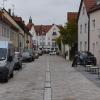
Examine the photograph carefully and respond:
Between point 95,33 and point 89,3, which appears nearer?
point 95,33

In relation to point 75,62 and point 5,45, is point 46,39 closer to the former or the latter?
Result: point 75,62

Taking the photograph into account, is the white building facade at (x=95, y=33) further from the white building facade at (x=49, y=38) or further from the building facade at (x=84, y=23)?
the white building facade at (x=49, y=38)

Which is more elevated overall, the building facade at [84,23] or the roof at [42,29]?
the roof at [42,29]

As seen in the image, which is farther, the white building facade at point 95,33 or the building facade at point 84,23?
the building facade at point 84,23

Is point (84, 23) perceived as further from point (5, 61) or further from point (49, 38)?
point (49, 38)

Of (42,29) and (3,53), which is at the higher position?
(42,29)

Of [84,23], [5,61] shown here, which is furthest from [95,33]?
[5,61]

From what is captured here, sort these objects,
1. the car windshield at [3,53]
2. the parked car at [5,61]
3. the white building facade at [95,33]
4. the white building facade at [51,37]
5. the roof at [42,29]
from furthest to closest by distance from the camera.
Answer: the roof at [42,29] → the white building facade at [51,37] → the white building facade at [95,33] → the car windshield at [3,53] → the parked car at [5,61]

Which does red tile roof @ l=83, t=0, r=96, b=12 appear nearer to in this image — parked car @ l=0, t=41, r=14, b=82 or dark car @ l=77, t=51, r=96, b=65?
dark car @ l=77, t=51, r=96, b=65

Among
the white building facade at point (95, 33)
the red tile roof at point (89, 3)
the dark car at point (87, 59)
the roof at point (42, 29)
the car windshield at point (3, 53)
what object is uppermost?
the roof at point (42, 29)

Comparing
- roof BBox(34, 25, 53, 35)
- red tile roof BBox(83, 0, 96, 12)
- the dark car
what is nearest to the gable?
roof BBox(34, 25, 53, 35)

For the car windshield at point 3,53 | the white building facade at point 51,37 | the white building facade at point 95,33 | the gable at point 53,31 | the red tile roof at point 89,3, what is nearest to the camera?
the car windshield at point 3,53

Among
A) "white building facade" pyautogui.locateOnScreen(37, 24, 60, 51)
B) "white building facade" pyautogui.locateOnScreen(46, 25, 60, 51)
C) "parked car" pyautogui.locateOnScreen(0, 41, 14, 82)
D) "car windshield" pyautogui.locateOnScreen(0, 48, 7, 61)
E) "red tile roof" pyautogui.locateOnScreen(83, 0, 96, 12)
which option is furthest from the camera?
"white building facade" pyautogui.locateOnScreen(37, 24, 60, 51)

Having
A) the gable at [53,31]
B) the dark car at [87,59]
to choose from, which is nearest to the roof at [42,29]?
the gable at [53,31]
